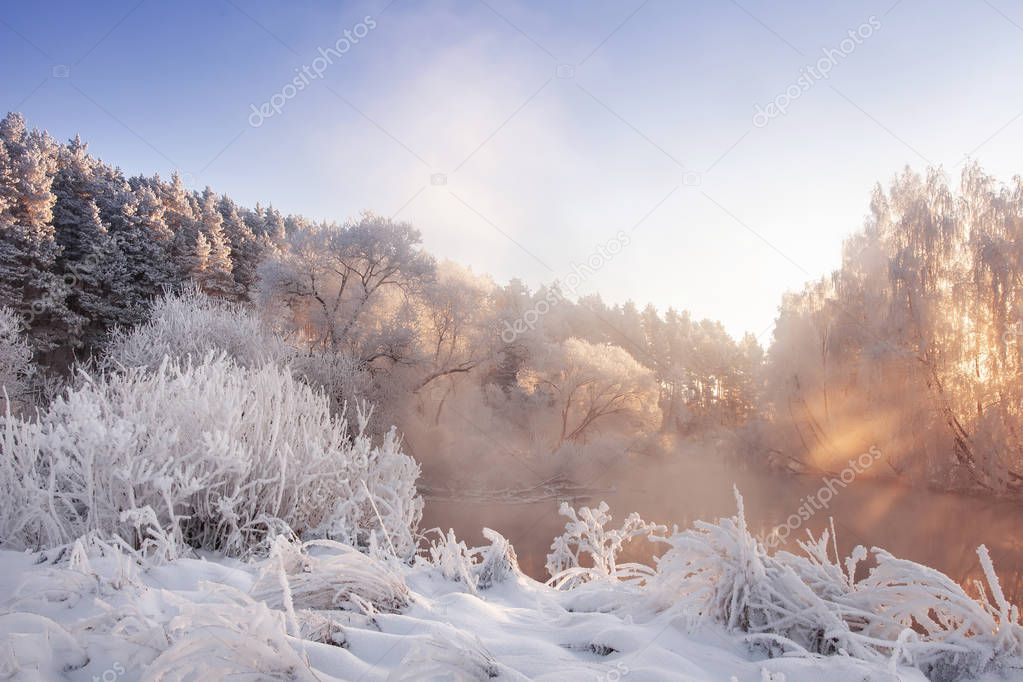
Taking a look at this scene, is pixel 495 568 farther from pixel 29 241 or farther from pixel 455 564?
pixel 29 241

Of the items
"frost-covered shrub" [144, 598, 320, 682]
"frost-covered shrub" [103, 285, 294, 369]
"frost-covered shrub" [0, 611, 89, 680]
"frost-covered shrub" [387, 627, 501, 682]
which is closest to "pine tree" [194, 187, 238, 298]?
"frost-covered shrub" [103, 285, 294, 369]

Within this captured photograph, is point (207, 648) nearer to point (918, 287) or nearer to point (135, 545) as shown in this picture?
point (135, 545)

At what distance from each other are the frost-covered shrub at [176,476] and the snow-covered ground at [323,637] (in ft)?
2.16

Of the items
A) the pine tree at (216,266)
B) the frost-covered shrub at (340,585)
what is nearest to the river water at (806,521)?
the frost-covered shrub at (340,585)

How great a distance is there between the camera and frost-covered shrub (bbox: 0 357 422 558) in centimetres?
401

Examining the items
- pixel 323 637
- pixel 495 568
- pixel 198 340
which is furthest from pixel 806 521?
pixel 198 340

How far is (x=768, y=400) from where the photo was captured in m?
21.7

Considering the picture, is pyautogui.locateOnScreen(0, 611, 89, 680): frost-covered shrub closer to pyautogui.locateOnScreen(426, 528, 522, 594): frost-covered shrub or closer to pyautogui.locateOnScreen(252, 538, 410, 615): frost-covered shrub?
pyautogui.locateOnScreen(252, 538, 410, 615): frost-covered shrub

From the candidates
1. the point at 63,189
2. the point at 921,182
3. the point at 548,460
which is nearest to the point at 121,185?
the point at 63,189

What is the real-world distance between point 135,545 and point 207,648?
3238mm

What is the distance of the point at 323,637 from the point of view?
201 cm

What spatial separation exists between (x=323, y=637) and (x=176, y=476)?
2.98m

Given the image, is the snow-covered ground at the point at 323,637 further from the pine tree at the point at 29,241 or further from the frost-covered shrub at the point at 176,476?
the pine tree at the point at 29,241

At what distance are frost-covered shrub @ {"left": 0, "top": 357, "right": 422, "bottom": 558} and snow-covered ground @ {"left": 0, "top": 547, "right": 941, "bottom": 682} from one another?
659mm
